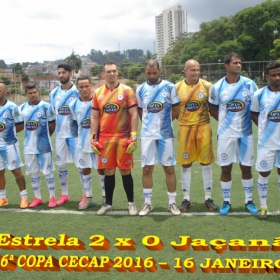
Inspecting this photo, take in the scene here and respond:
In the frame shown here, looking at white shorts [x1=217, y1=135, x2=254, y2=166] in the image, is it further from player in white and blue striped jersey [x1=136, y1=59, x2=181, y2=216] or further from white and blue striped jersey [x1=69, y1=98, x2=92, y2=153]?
white and blue striped jersey [x1=69, y1=98, x2=92, y2=153]

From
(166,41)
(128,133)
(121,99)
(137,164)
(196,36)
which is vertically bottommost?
(137,164)

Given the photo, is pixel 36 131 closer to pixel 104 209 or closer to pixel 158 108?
pixel 104 209

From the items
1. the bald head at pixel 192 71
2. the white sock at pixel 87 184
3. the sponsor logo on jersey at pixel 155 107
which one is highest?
the bald head at pixel 192 71

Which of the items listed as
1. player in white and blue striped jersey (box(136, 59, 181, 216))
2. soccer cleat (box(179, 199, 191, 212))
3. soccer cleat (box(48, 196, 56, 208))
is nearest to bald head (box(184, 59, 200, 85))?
player in white and blue striped jersey (box(136, 59, 181, 216))

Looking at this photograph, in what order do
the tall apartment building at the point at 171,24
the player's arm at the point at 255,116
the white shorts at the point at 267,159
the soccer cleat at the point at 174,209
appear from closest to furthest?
the white shorts at the point at 267,159 → the player's arm at the point at 255,116 → the soccer cleat at the point at 174,209 → the tall apartment building at the point at 171,24

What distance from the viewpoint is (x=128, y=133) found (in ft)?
17.1

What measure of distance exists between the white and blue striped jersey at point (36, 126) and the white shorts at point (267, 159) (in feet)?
10.5

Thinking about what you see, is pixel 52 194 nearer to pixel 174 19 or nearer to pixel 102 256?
pixel 102 256

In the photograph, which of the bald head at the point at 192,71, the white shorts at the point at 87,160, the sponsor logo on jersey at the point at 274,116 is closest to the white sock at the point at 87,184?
the white shorts at the point at 87,160

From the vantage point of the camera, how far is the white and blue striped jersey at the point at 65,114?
575 cm

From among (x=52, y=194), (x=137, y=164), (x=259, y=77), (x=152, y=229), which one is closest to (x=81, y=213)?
(x=52, y=194)

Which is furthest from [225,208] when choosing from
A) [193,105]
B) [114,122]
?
[114,122]

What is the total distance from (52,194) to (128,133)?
177cm

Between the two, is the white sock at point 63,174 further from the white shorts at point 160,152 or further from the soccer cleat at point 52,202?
the white shorts at point 160,152
